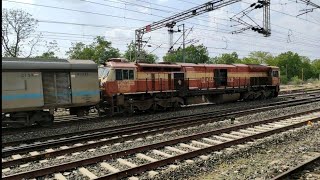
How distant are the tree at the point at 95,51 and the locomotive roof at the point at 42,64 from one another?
4599 centimetres

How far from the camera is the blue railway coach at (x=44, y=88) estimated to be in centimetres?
1281

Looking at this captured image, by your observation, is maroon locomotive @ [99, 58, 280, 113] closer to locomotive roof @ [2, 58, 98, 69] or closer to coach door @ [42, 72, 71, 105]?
locomotive roof @ [2, 58, 98, 69]

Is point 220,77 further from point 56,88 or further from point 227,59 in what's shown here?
point 227,59

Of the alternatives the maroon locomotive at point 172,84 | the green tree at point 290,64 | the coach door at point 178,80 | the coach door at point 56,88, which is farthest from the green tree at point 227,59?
the coach door at point 56,88

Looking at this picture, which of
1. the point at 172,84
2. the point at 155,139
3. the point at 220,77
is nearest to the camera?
the point at 155,139

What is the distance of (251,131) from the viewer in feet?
40.0

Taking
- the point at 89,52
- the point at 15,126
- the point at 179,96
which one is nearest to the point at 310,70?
the point at 89,52

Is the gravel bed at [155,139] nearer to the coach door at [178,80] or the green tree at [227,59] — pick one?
the coach door at [178,80]

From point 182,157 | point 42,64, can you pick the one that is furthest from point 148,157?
point 42,64

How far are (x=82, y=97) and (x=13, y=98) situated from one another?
3222 millimetres

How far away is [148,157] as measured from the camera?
8516mm

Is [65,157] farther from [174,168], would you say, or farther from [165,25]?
[165,25]

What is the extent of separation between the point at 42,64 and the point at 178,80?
30.1 feet

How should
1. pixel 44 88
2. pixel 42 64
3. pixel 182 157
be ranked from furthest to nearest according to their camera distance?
pixel 44 88 < pixel 42 64 < pixel 182 157
